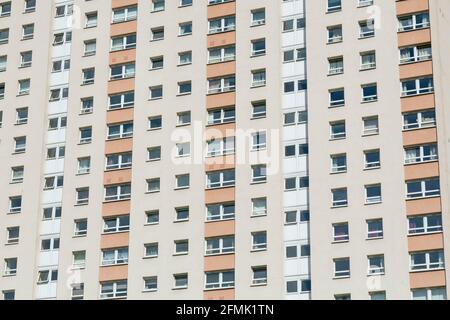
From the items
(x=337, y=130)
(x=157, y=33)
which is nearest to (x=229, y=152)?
(x=337, y=130)

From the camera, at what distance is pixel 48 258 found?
230ft

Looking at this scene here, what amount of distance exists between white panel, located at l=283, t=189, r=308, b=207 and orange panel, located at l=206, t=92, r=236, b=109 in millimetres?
7735

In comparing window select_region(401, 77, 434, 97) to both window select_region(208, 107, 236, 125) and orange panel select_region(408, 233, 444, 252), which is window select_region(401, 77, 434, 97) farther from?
window select_region(208, 107, 236, 125)

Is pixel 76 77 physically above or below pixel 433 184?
above

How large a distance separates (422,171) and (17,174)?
28126 mm

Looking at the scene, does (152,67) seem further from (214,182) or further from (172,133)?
(214,182)

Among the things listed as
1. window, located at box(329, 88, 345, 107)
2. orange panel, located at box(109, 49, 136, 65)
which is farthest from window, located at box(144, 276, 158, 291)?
orange panel, located at box(109, 49, 136, 65)

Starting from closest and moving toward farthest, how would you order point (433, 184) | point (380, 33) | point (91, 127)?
point (433, 184)
point (380, 33)
point (91, 127)

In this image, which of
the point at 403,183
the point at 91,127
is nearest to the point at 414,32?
the point at 403,183

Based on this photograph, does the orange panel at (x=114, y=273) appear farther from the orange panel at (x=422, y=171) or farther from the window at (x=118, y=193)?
the orange panel at (x=422, y=171)

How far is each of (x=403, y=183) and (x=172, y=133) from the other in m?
16.0

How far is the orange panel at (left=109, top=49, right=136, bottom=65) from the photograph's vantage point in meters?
73.8

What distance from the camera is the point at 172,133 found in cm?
7031

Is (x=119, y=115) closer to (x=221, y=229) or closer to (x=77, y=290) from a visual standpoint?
(x=221, y=229)
